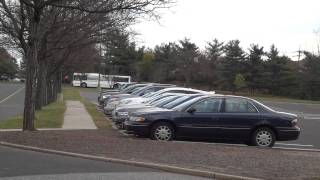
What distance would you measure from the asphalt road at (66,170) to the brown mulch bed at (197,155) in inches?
32.5

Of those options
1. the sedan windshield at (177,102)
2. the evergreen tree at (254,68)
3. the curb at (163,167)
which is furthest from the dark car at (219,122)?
the evergreen tree at (254,68)

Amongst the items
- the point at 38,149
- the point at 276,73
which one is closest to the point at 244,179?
the point at 38,149

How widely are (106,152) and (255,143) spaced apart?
543 centimetres

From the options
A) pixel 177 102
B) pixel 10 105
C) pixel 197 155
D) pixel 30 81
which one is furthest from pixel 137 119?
pixel 10 105

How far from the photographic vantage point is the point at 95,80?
106312 mm

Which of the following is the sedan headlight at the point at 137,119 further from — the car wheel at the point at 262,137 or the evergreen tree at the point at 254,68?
the evergreen tree at the point at 254,68

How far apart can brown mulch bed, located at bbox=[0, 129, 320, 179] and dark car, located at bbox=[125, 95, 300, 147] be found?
1511mm

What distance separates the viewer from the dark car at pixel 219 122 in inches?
683

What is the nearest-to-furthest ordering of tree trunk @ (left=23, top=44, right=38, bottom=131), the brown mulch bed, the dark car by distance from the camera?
the brown mulch bed
the dark car
tree trunk @ (left=23, top=44, right=38, bottom=131)

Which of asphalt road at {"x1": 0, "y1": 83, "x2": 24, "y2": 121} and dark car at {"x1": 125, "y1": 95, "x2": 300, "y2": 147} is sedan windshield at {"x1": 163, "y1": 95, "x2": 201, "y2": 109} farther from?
asphalt road at {"x1": 0, "y1": 83, "x2": 24, "y2": 121}

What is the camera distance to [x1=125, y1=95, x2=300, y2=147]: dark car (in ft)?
57.0

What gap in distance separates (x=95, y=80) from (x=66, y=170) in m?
95.7

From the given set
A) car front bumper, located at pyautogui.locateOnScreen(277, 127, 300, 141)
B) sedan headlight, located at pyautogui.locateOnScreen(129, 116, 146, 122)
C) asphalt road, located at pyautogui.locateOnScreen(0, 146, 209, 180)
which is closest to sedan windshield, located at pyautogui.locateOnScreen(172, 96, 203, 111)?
sedan headlight, located at pyautogui.locateOnScreen(129, 116, 146, 122)

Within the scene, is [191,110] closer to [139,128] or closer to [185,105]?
[185,105]
